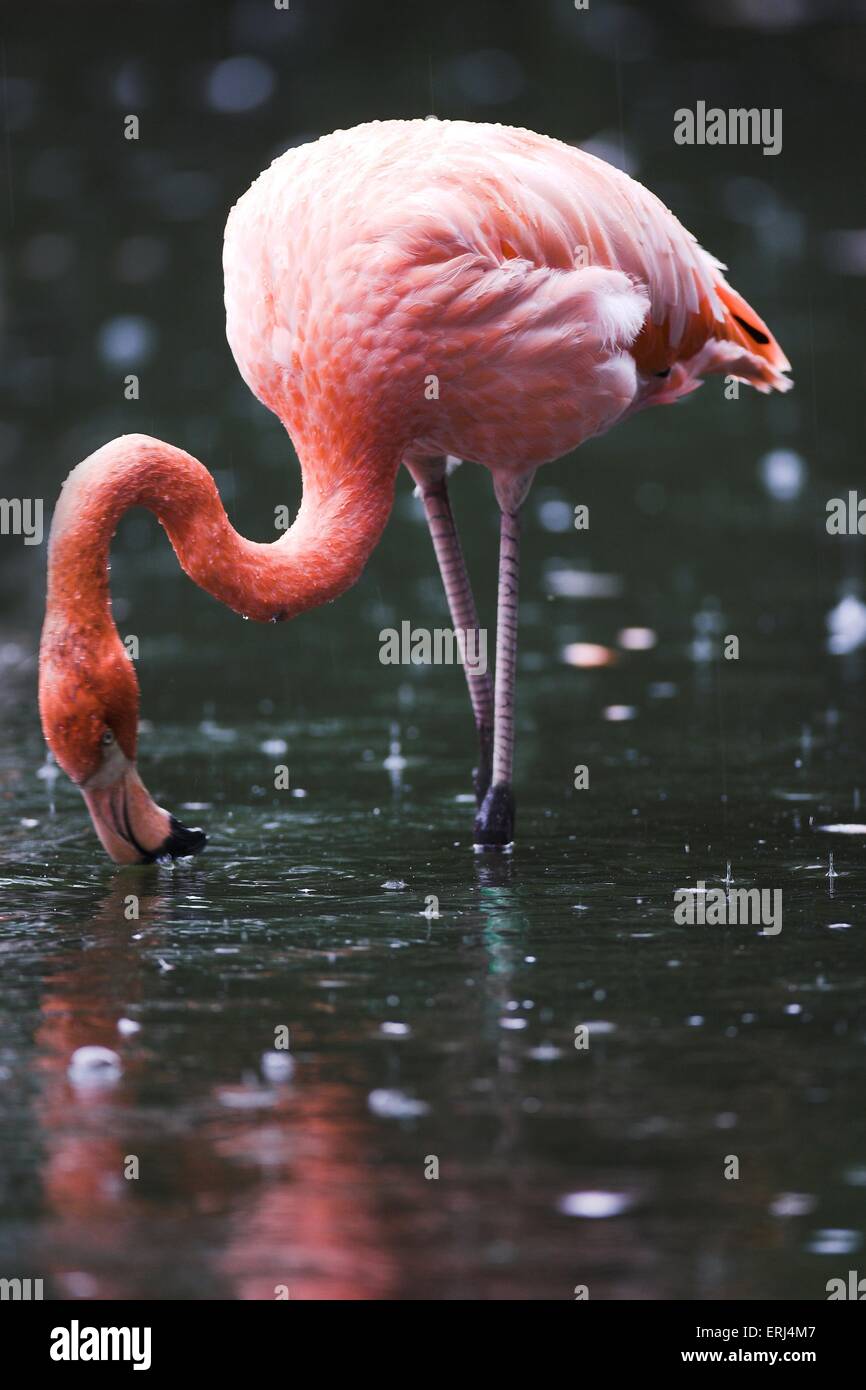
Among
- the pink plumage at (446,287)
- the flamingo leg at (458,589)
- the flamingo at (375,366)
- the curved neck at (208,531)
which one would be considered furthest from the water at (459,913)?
the pink plumage at (446,287)

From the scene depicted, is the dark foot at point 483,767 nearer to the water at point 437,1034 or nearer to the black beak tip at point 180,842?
the water at point 437,1034

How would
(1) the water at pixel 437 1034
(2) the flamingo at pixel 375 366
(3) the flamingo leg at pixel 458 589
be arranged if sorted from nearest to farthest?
(1) the water at pixel 437 1034, (2) the flamingo at pixel 375 366, (3) the flamingo leg at pixel 458 589

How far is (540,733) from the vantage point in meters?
9.25

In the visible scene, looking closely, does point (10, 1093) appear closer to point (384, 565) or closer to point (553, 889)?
point (553, 889)

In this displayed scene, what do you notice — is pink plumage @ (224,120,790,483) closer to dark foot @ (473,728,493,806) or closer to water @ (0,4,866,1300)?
dark foot @ (473,728,493,806)

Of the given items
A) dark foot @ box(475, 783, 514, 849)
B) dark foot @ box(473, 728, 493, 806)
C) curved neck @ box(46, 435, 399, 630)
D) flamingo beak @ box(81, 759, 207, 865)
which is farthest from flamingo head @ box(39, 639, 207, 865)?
dark foot @ box(473, 728, 493, 806)

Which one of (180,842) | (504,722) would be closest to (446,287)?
(504,722)

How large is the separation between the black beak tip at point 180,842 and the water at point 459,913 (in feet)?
0.48

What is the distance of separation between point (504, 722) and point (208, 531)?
1.33m

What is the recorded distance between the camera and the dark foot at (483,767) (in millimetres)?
7711

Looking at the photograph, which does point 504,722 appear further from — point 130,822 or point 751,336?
point 751,336

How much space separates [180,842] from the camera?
668cm
